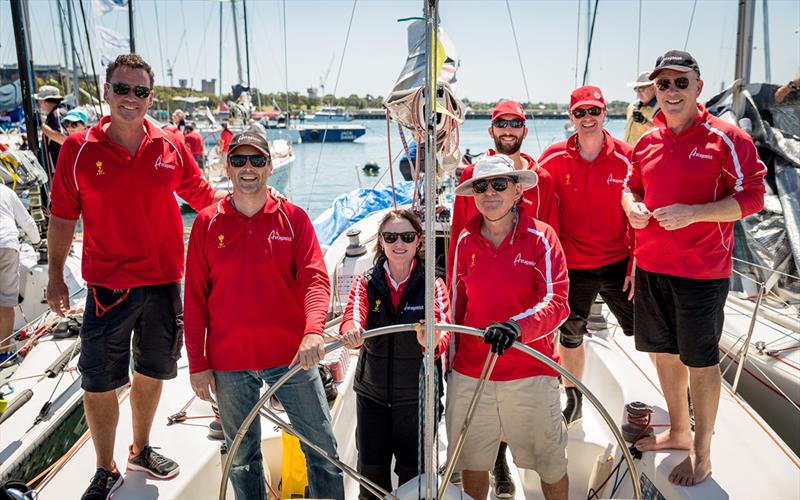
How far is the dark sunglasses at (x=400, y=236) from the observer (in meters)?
2.38

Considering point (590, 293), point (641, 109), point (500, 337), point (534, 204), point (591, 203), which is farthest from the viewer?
point (641, 109)

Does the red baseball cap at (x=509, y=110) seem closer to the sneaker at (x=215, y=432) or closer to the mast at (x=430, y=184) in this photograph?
the mast at (x=430, y=184)

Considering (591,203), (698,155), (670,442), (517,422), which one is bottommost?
(670,442)

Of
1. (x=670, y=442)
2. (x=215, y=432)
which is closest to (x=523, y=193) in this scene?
(x=670, y=442)

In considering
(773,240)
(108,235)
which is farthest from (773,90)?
(108,235)

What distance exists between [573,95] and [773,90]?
3.18 metres

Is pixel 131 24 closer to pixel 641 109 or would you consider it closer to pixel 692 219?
pixel 641 109

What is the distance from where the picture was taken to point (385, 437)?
244 centimetres

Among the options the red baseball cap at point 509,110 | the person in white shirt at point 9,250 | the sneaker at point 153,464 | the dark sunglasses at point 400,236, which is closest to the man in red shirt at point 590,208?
the red baseball cap at point 509,110

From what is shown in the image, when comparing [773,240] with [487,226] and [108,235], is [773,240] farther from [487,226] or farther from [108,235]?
[108,235]

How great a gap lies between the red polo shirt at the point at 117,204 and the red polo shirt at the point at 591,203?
6.17ft

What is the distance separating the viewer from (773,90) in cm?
508

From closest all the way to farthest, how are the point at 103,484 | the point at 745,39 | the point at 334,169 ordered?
the point at 103,484 → the point at 745,39 → the point at 334,169

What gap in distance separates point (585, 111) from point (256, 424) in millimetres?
2116
